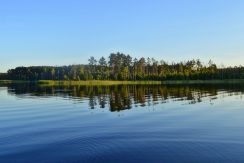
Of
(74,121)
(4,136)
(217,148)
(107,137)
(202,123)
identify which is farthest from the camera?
Answer: (74,121)

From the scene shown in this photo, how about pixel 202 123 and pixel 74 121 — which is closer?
pixel 202 123

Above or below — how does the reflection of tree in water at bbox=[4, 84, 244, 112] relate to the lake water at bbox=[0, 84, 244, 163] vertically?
above

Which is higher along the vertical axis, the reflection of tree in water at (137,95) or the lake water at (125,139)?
the reflection of tree in water at (137,95)

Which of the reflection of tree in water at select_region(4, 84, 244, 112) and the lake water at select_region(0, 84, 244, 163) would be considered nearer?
the lake water at select_region(0, 84, 244, 163)

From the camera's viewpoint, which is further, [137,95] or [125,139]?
[137,95]

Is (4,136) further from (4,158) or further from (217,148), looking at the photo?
(217,148)

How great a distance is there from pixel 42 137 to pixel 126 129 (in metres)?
8.69

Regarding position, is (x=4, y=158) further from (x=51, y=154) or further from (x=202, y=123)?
(x=202, y=123)

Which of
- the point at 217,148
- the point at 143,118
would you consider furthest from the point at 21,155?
the point at 143,118

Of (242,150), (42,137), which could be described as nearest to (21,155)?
(42,137)

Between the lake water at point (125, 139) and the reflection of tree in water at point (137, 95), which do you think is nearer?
the lake water at point (125, 139)

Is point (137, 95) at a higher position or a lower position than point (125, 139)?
higher

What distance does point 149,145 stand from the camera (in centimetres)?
2538

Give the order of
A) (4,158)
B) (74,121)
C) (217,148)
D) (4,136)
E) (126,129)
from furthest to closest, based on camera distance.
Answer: (74,121), (126,129), (4,136), (217,148), (4,158)
